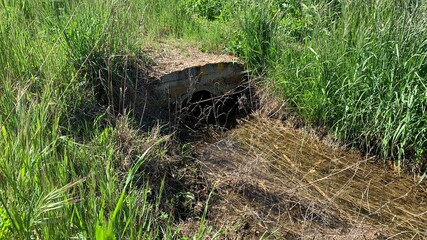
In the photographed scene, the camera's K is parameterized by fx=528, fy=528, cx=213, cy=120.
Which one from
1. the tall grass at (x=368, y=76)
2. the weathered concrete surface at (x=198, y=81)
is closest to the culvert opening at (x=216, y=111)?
the weathered concrete surface at (x=198, y=81)

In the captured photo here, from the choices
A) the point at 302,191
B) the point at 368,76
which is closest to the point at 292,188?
the point at 302,191

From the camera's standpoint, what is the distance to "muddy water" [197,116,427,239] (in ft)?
12.1

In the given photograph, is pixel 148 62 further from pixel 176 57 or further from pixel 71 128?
pixel 71 128

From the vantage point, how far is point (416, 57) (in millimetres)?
4469

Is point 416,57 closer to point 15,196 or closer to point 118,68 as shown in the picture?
point 118,68

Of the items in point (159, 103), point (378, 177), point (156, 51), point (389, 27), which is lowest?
point (378, 177)

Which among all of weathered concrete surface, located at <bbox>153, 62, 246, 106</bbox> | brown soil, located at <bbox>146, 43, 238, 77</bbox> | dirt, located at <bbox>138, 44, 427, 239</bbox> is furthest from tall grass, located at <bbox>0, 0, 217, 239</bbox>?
dirt, located at <bbox>138, 44, 427, 239</bbox>

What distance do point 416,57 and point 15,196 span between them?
3433mm

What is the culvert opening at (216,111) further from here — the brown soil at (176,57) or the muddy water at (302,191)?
the brown soil at (176,57)

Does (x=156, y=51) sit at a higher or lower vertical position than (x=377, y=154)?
higher

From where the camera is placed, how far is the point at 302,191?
4141mm

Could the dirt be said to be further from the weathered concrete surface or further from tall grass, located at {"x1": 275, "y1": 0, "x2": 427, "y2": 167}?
tall grass, located at {"x1": 275, "y1": 0, "x2": 427, "y2": 167}

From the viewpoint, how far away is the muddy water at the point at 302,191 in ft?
12.1

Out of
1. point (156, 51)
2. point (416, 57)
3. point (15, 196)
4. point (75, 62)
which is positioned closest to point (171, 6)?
point (156, 51)
